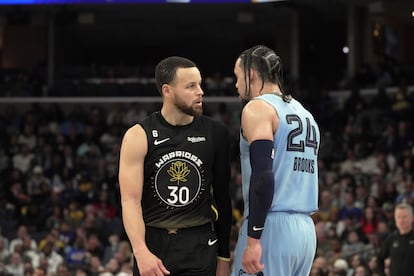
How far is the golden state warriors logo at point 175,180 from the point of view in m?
4.98

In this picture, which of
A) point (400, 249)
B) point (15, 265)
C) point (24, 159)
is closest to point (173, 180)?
point (400, 249)

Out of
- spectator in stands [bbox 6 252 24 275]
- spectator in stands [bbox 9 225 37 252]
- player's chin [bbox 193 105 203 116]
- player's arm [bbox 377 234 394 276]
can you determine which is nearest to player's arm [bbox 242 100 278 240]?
player's chin [bbox 193 105 203 116]

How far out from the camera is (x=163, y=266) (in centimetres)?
489

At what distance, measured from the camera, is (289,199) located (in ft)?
15.9

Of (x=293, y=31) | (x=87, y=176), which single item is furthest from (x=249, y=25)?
(x=87, y=176)

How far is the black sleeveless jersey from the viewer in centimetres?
→ 498

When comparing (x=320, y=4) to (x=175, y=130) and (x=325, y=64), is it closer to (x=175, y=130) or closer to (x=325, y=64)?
(x=325, y=64)

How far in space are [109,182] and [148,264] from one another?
15282mm

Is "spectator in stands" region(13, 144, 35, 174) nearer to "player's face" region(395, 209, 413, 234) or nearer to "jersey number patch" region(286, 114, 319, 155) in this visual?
"player's face" region(395, 209, 413, 234)

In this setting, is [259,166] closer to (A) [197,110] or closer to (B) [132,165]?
(A) [197,110]

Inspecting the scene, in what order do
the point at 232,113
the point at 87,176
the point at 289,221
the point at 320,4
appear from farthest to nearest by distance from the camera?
the point at 320,4
the point at 232,113
the point at 87,176
the point at 289,221

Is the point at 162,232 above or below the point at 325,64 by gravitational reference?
below

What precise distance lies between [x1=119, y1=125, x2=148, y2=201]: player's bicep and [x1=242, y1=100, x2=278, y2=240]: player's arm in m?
0.61

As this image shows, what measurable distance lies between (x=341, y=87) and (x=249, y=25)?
5445 mm
